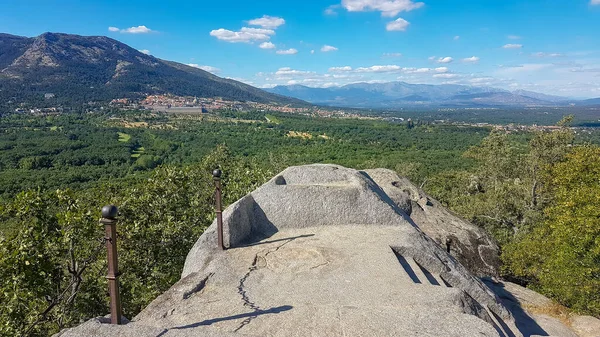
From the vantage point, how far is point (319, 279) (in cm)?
862

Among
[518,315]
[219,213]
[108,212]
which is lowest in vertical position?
[518,315]

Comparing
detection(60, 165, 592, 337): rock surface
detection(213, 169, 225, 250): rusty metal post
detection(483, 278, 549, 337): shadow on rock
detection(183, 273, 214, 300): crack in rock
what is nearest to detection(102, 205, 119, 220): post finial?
detection(60, 165, 592, 337): rock surface

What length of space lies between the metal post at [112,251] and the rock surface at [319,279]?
33 centimetres

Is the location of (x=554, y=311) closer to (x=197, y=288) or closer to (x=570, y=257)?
(x=570, y=257)

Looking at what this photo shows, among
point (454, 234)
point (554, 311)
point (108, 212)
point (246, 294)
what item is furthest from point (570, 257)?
point (108, 212)

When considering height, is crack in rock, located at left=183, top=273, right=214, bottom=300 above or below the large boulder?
above

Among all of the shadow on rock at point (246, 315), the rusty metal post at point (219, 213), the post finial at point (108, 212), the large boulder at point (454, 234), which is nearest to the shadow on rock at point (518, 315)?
the large boulder at point (454, 234)

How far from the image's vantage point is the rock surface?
21.5ft

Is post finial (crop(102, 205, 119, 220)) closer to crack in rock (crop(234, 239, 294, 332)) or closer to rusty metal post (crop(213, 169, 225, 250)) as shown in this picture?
crack in rock (crop(234, 239, 294, 332))

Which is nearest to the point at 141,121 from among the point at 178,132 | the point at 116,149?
the point at 178,132

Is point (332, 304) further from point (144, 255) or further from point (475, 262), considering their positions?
point (475, 262)

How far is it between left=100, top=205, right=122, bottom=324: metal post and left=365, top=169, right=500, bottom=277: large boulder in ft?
40.6

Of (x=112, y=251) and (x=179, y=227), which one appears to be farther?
(x=179, y=227)

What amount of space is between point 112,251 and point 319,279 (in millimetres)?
4472
